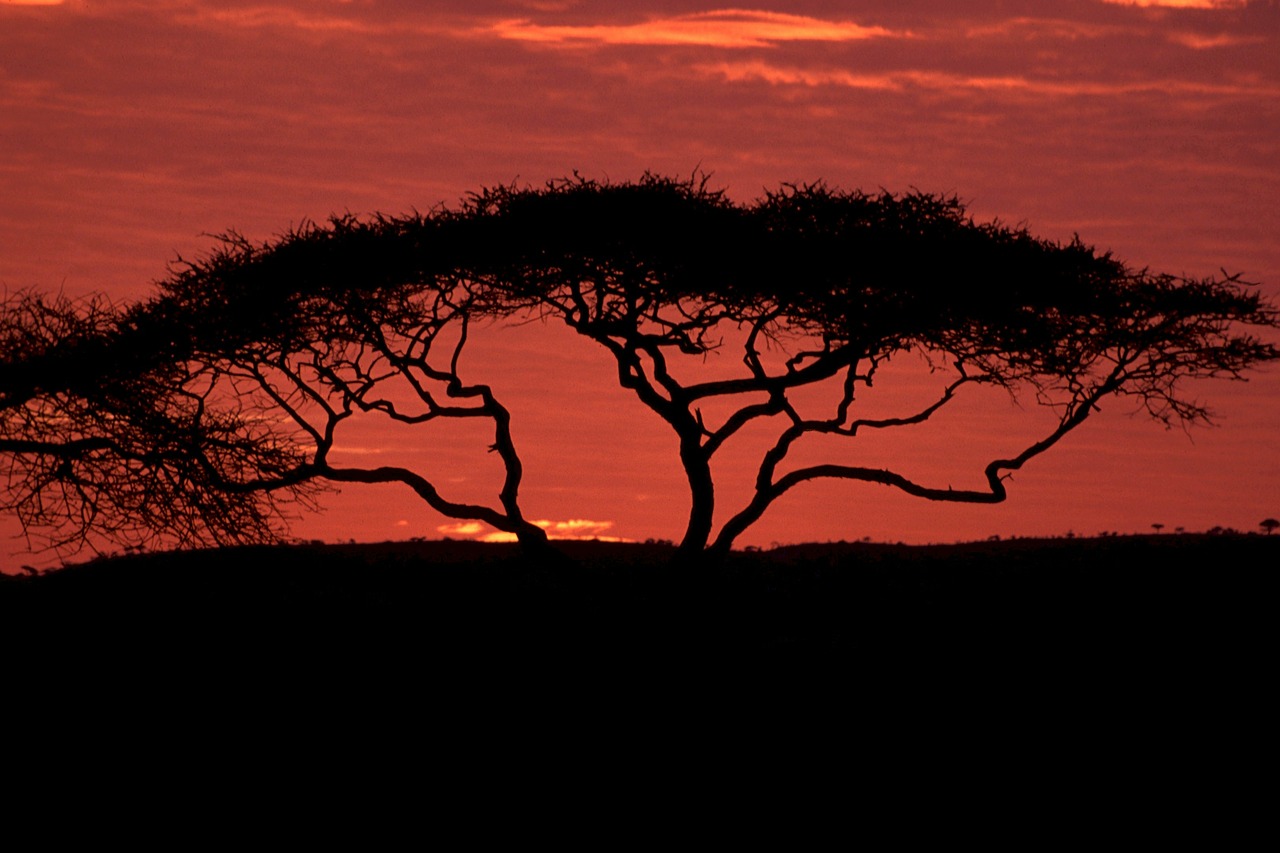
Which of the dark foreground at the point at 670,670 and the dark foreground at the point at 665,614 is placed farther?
the dark foreground at the point at 665,614

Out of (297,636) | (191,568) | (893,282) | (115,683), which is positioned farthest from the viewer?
(191,568)

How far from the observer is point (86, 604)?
88.8 feet

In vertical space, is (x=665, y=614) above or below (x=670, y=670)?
above

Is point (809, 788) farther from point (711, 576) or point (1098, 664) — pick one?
point (711, 576)

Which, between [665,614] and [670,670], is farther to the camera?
[665,614]

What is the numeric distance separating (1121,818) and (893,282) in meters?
11.0

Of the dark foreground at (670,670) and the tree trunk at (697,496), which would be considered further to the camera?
the tree trunk at (697,496)

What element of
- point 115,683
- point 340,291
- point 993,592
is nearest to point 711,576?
point 993,592

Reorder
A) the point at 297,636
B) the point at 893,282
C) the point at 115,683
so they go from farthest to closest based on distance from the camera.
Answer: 1. the point at 893,282
2. the point at 297,636
3. the point at 115,683

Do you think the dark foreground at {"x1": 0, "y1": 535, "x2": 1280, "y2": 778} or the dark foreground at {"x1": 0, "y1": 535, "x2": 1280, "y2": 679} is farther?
the dark foreground at {"x1": 0, "y1": 535, "x2": 1280, "y2": 679}

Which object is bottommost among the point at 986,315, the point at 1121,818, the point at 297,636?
the point at 1121,818

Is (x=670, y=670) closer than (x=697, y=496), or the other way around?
(x=670, y=670)

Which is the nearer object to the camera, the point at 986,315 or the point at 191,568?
the point at 986,315

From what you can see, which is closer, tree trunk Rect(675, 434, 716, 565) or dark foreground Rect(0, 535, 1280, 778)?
dark foreground Rect(0, 535, 1280, 778)
